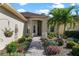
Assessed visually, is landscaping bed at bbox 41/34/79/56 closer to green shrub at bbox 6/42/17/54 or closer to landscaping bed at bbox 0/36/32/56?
landscaping bed at bbox 0/36/32/56

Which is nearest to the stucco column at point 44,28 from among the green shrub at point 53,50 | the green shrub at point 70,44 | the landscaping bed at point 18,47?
the landscaping bed at point 18,47

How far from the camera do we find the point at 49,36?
14.2 meters

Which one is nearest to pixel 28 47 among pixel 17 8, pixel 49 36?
pixel 49 36

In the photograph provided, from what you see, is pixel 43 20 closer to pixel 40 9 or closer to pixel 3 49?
pixel 40 9

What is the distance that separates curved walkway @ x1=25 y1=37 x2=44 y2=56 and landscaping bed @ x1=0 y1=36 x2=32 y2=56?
0.77 feet

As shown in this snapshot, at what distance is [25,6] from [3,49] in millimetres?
2241

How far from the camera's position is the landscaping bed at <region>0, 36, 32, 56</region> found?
488 inches

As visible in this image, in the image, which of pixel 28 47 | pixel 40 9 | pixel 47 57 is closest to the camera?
pixel 47 57

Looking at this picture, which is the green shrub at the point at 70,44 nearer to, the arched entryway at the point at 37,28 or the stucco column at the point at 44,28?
the stucco column at the point at 44,28

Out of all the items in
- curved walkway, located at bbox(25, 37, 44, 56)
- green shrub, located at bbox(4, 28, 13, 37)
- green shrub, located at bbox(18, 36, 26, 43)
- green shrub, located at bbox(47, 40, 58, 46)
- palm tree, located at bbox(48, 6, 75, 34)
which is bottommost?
curved walkway, located at bbox(25, 37, 44, 56)

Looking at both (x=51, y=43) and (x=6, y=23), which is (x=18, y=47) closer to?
(x=6, y=23)

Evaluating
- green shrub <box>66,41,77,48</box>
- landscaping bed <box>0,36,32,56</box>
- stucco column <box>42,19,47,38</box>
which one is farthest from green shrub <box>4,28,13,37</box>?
green shrub <box>66,41,77,48</box>

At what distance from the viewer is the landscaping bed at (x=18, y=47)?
40.7 ft

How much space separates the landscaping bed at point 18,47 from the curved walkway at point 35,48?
0.77 feet
